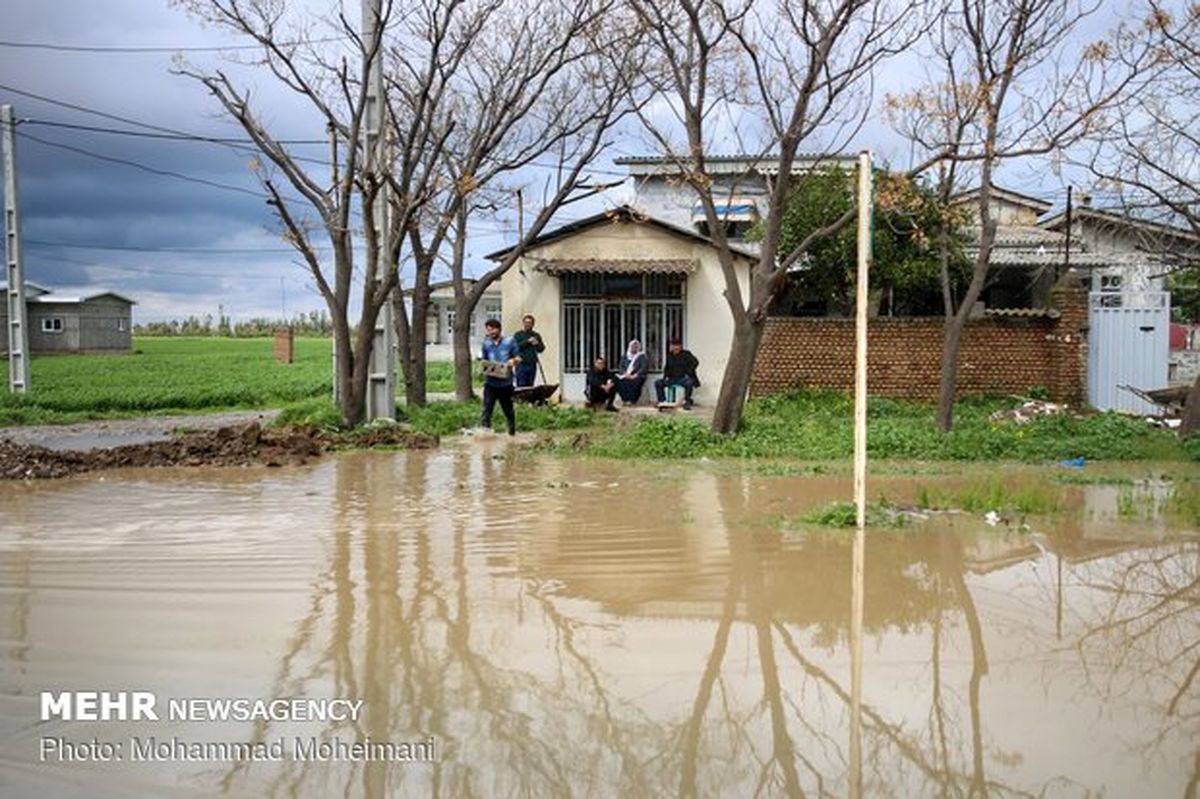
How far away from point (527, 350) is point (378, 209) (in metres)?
3.60

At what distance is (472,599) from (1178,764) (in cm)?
411

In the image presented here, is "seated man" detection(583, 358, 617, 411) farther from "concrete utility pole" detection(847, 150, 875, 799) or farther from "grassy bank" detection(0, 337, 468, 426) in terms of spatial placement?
"concrete utility pole" detection(847, 150, 875, 799)

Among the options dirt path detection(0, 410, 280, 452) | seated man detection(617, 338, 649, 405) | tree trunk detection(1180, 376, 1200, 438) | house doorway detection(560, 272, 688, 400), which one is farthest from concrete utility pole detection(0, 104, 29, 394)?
tree trunk detection(1180, 376, 1200, 438)

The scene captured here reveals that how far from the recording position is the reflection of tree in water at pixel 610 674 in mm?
4473

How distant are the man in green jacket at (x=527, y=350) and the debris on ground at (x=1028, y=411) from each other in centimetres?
842

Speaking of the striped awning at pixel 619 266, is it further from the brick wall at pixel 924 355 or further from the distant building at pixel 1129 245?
the distant building at pixel 1129 245

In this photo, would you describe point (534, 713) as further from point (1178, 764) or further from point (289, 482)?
point (289, 482)

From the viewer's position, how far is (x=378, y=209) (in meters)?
18.6

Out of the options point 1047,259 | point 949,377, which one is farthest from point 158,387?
point 1047,259

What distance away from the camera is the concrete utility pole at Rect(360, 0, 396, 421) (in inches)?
684

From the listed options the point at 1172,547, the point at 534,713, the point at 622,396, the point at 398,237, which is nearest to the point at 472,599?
the point at 534,713

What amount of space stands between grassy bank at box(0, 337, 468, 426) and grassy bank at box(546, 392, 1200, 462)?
12.9 m

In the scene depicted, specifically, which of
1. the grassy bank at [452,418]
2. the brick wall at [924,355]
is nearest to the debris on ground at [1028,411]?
the brick wall at [924,355]

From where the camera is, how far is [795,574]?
25.0 ft
